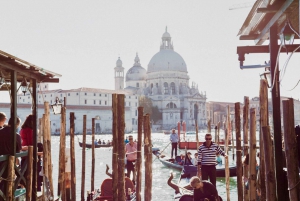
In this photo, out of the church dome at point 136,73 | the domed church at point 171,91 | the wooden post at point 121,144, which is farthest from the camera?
the church dome at point 136,73

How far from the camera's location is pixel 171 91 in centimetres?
5403

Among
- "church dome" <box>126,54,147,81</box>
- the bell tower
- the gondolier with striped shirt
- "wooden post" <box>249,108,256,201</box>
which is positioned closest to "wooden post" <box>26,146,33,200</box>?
"wooden post" <box>249,108,256,201</box>

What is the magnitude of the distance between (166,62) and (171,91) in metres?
3.89

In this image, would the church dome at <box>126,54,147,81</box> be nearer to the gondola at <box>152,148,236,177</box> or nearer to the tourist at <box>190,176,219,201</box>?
the gondola at <box>152,148,236,177</box>

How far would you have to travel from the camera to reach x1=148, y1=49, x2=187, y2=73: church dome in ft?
175

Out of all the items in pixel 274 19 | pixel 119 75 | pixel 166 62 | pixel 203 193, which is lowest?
pixel 203 193

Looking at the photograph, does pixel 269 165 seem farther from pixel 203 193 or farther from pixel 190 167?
pixel 190 167

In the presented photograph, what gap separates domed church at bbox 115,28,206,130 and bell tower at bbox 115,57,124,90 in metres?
4.49

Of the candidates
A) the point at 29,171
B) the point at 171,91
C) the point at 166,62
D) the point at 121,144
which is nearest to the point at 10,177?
the point at 29,171

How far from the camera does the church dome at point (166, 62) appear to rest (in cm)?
5338

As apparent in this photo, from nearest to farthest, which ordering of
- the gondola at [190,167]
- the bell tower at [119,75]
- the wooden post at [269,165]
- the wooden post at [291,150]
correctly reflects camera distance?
the wooden post at [291,150] < the wooden post at [269,165] < the gondola at [190,167] < the bell tower at [119,75]

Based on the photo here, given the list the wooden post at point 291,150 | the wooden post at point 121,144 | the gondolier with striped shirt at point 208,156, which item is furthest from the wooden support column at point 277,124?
the gondolier with striped shirt at point 208,156

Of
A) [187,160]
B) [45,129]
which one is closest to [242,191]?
[45,129]

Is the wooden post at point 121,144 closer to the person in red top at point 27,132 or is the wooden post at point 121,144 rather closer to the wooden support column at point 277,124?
the person in red top at point 27,132
